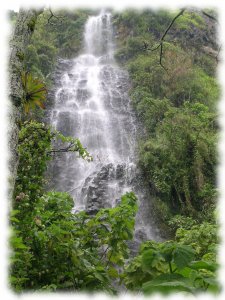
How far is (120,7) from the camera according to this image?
30.8 m

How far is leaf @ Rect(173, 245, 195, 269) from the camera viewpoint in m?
2.00

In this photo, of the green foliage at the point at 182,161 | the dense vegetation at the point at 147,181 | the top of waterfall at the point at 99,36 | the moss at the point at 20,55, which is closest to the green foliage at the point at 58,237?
the dense vegetation at the point at 147,181

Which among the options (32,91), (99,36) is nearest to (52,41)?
(99,36)

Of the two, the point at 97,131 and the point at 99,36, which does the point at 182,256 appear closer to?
the point at 97,131

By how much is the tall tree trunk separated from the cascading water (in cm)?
839

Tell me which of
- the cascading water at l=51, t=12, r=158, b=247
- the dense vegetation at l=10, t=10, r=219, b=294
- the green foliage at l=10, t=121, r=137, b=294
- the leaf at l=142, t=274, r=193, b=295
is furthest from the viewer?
the cascading water at l=51, t=12, r=158, b=247

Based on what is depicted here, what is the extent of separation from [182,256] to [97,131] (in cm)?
1541

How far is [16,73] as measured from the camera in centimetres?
347

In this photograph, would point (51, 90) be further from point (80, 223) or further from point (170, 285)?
point (170, 285)

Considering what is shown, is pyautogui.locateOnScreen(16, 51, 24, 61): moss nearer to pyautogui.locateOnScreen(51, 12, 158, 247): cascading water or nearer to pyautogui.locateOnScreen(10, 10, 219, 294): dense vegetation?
pyautogui.locateOnScreen(10, 10, 219, 294): dense vegetation

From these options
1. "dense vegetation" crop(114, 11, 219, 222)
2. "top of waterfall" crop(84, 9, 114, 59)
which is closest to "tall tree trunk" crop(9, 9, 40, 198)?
"dense vegetation" crop(114, 11, 219, 222)

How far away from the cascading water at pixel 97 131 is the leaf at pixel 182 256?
9.73 metres

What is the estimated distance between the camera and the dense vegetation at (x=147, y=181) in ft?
8.61

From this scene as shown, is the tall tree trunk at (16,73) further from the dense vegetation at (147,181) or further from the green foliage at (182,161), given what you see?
the green foliage at (182,161)
